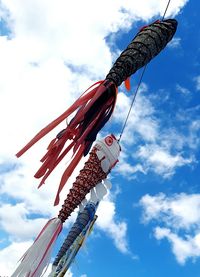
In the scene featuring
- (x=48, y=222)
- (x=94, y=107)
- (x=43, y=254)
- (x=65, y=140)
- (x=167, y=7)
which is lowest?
(x=43, y=254)

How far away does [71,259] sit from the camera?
800 cm

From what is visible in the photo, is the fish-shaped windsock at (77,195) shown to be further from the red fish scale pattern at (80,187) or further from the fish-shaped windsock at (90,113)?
the fish-shaped windsock at (90,113)

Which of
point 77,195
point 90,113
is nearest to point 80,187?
point 77,195

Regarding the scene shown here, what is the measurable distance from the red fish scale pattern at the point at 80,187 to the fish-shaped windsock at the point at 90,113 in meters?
0.53

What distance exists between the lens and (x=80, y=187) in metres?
7.08

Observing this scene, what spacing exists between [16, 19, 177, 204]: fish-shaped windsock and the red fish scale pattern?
0.53 meters

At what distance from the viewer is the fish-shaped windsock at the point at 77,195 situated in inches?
260

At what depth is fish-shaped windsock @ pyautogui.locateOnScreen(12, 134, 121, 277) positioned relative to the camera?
21.7 ft

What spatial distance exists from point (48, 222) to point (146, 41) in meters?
3.53

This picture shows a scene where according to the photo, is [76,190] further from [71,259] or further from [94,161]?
[71,259]

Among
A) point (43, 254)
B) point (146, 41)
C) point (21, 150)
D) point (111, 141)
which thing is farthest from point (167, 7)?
point (43, 254)

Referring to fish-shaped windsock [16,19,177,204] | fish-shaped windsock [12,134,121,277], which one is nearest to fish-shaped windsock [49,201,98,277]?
fish-shaped windsock [12,134,121,277]

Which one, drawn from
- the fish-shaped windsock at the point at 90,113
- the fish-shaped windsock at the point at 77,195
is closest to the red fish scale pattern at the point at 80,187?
the fish-shaped windsock at the point at 77,195

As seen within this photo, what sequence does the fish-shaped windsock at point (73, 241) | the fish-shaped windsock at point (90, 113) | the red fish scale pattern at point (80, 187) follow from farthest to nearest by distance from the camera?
the fish-shaped windsock at point (73, 241)
the red fish scale pattern at point (80, 187)
the fish-shaped windsock at point (90, 113)
